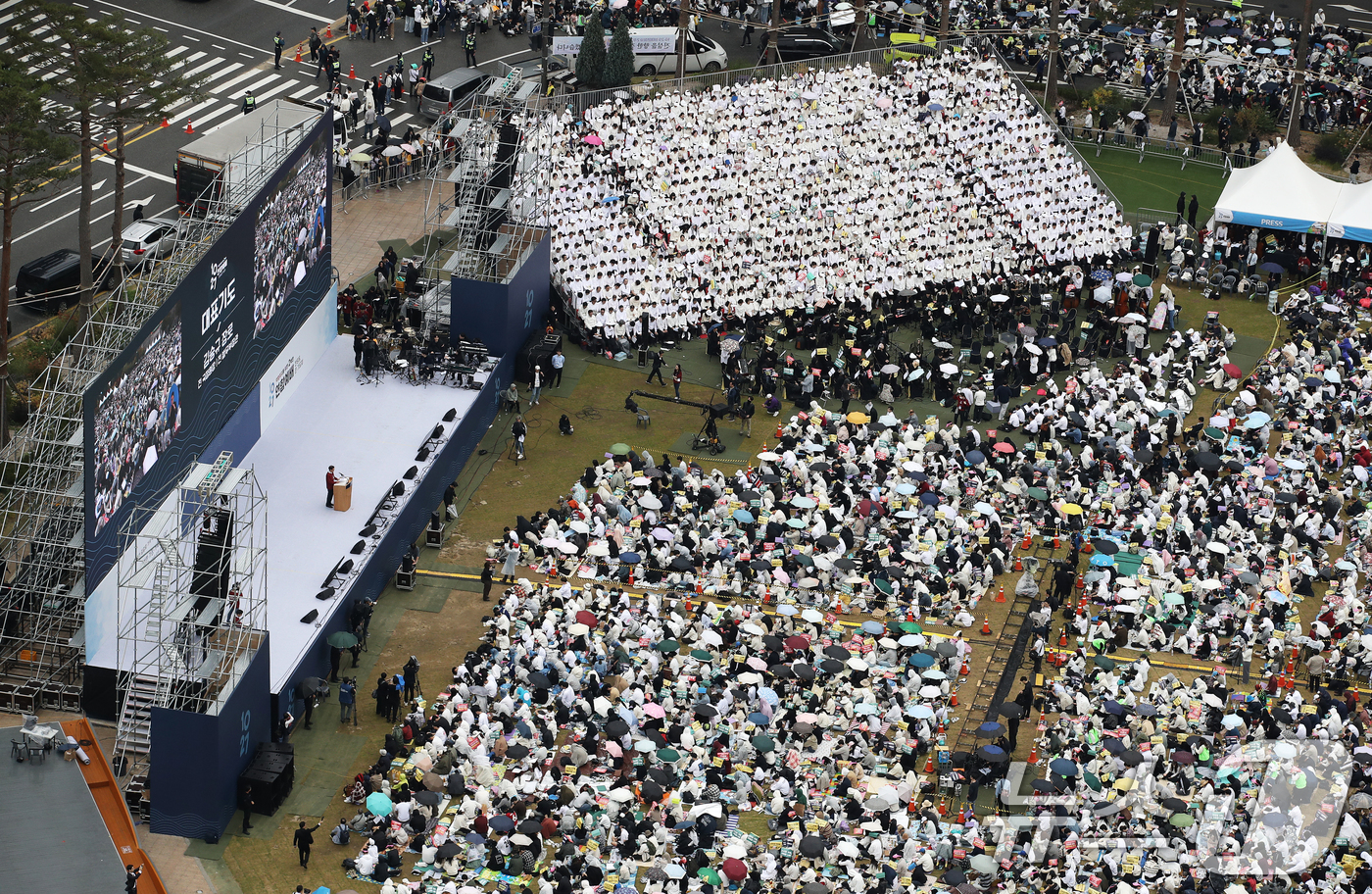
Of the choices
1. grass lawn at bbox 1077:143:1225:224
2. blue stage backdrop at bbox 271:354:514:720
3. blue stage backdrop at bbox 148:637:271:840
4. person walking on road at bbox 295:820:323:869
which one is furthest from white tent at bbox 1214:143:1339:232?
person walking on road at bbox 295:820:323:869

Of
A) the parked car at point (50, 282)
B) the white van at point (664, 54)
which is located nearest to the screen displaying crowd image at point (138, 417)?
the parked car at point (50, 282)

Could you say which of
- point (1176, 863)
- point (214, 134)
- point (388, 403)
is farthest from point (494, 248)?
point (1176, 863)

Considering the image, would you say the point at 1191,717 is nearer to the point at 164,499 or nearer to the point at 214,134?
the point at 164,499

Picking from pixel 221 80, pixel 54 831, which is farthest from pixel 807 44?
pixel 54 831

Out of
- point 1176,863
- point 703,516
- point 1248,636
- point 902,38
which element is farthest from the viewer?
point 902,38

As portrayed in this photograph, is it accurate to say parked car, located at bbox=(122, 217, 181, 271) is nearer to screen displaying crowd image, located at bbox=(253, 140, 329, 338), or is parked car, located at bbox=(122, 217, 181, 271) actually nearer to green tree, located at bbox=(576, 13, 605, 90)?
screen displaying crowd image, located at bbox=(253, 140, 329, 338)

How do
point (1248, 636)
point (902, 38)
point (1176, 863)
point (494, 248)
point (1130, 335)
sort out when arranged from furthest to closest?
point (902, 38)
point (1130, 335)
point (494, 248)
point (1248, 636)
point (1176, 863)

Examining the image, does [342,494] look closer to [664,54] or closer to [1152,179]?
[664,54]
